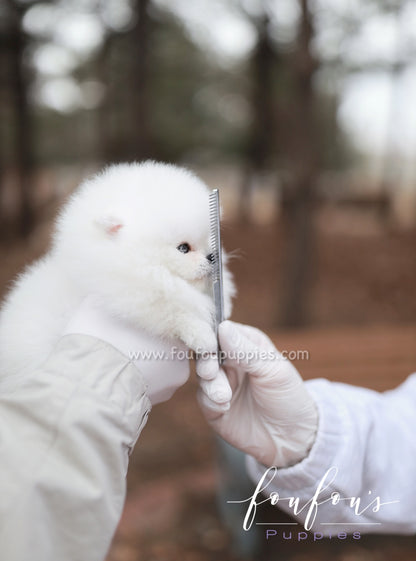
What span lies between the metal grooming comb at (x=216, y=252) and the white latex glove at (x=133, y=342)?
138mm

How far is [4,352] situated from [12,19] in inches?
313

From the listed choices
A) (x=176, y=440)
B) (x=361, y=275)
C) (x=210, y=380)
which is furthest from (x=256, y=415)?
(x=361, y=275)

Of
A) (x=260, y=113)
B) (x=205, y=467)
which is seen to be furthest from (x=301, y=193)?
(x=260, y=113)

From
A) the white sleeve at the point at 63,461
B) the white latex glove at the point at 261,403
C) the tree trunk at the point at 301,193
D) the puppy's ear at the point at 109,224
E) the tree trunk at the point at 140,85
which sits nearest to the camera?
the white sleeve at the point at 63,461

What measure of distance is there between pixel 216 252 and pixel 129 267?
0.20 meters

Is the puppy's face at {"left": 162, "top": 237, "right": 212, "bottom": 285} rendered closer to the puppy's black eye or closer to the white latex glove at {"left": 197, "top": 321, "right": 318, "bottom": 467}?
the puppy's black eye

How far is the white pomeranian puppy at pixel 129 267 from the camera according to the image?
1.19m

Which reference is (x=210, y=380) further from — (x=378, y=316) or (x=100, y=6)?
(x=100, y=6)

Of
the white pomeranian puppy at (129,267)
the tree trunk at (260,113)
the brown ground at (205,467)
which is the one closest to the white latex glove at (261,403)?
Answer: the white pomeranian puppy at (129,267)

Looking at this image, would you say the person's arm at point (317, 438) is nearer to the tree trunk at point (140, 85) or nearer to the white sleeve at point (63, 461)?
the white sleeve at point (63, 461)

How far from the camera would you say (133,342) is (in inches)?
47.5

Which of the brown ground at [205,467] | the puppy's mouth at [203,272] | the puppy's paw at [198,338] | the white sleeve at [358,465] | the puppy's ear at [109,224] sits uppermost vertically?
the puppy's ear at [109,224]

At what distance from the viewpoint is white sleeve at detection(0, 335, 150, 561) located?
902mm

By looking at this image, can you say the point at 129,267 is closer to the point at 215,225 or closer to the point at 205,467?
the point at 215,225
